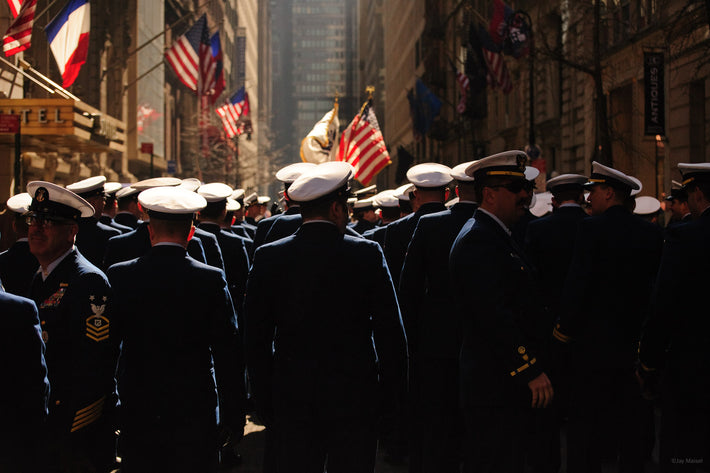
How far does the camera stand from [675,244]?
5336 millimetres

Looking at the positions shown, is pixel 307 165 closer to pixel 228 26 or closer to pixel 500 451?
pixel 500 451

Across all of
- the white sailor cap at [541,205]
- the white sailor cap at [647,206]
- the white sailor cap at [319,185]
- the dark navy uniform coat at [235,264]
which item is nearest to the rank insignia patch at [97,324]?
the white sailor cap at [319,185]

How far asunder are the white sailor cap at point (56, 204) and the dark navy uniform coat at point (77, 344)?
258 mm

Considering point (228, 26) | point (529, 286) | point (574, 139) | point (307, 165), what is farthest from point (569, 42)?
point (228, 26)

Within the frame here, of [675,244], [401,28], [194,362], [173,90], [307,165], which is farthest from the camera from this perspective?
[401,28]

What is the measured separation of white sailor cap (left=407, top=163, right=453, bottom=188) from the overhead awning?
17736 millimetres

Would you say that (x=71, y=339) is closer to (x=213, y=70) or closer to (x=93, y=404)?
(x=93, y=404)

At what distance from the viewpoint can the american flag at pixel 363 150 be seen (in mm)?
17125

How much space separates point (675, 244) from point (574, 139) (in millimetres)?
25464

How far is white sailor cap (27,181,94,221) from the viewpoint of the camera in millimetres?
4547

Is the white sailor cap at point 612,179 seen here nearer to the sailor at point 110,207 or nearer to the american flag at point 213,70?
the sailor at point 110,207

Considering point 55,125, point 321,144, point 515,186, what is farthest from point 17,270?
point 55,125

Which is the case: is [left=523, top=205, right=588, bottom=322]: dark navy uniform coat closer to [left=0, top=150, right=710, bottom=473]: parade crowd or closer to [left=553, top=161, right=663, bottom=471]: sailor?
[left=553, top=161, right=663, bottom=471]: sailor

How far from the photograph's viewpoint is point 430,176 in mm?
7414
